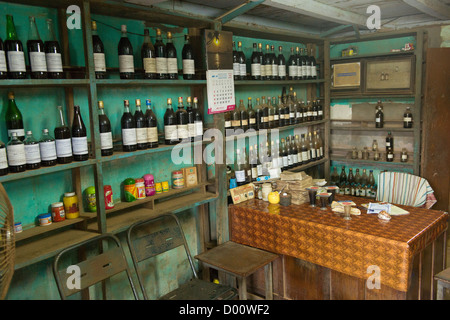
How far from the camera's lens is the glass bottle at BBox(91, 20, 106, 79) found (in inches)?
74.2

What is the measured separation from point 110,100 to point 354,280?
1.80 metres

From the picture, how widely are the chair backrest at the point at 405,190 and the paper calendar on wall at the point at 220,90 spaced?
5.16 ft

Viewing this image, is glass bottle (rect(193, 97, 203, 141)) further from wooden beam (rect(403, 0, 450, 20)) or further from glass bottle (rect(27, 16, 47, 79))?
wooden beam (rect(403, 0, 450, 20))

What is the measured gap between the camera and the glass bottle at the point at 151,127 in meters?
2.11

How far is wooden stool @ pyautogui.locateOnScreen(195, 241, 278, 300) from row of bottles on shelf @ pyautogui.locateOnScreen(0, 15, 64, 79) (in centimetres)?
134

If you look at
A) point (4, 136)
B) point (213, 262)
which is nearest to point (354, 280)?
point (213, 262)

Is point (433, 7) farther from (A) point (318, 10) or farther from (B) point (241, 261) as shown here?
(B) point (241, 261)

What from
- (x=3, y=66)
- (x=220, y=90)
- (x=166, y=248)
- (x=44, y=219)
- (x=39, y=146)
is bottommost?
(x=166, y=248)

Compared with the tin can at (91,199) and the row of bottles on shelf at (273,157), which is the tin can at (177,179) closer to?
the row of bottles on shelf at (273,157)

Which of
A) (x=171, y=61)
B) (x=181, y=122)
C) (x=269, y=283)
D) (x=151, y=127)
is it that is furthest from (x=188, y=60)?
(x=269, y=283)

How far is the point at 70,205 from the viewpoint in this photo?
196cm

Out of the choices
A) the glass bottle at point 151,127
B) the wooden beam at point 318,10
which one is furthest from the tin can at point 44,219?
the wooden beam at point 318,10

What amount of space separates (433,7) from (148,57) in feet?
7.48
